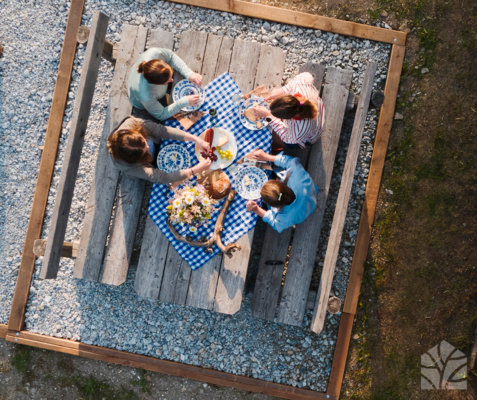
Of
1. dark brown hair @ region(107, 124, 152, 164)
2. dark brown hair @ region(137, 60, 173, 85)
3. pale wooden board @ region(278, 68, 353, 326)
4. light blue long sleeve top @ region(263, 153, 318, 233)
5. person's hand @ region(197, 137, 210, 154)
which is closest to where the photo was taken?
dark brown hair @ region(107, 124, 152, 164)

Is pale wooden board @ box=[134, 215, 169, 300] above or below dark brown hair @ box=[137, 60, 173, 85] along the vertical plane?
below

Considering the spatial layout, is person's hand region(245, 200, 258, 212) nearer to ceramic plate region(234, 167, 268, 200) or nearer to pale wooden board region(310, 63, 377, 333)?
ceramic plate region(234, 167, 268, 200)

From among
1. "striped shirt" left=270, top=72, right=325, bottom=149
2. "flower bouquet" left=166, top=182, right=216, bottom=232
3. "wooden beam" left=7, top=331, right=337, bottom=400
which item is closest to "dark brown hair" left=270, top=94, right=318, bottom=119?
"striped shirt" left=270, top=72, right=325, bottom=149

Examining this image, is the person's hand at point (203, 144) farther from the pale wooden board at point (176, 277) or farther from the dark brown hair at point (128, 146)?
the pale wooden board at point (176, 277)

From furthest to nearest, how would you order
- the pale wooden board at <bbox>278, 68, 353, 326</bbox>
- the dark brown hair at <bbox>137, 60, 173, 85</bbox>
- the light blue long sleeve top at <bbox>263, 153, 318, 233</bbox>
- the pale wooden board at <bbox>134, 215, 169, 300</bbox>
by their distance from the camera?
the pale wooden board at <bbox>278, 68, 353, 326</bbox> → the pale wooden board at <bbox>134, 215, 169, 300</bbox> → the light blue long sleeve top at <bbox>263, 153, 318, 233</bbox> → the dark brown hair at <bbox>137, 60, 173, 85</bbox>

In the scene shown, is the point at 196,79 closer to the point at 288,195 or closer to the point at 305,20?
the point at 288,195

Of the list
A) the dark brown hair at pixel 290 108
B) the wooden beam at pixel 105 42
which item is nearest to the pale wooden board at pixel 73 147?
the wooden beam at pixel 105 42

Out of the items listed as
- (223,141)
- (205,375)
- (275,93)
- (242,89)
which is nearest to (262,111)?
(275,93)
